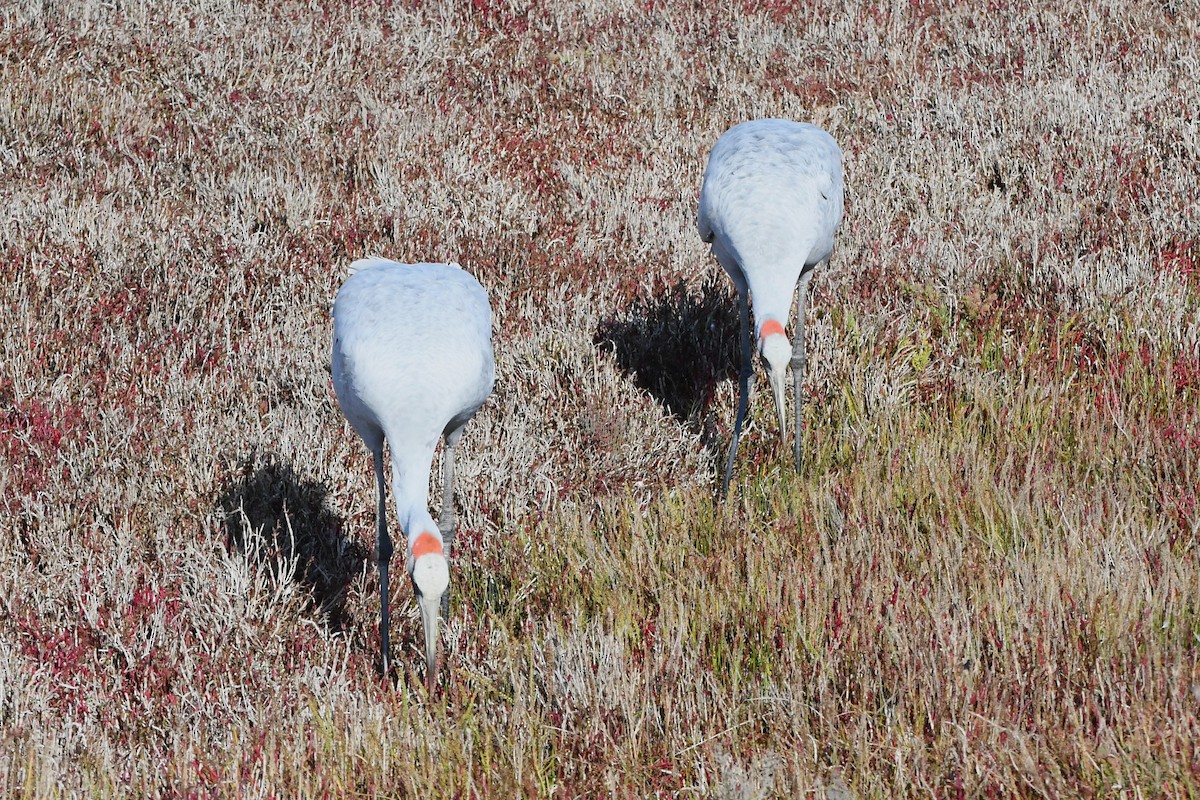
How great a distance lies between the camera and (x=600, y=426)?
15.1 feet

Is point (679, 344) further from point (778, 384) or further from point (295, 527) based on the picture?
point (295, 527)

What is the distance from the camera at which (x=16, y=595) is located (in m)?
3.46

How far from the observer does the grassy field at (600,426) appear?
2.78 metres

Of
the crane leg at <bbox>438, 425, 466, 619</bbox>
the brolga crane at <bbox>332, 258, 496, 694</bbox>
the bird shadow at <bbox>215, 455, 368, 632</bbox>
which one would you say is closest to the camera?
the brolga crane at <bbox>332, 258, 496, 694</bbox>

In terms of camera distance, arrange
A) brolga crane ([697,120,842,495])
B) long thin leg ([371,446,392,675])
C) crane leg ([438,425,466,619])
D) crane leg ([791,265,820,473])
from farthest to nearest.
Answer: crane leg ([791,265,820,473]), brolga crane ([697,120,842,495]), crane leg ([438,425,466,619]), long thin leg ([371,446,392,675])

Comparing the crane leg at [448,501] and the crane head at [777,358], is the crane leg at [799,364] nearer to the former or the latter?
the crane head at [777,358]

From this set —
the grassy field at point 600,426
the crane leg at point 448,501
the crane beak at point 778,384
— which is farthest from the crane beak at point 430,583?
the crane beak at point 778,384

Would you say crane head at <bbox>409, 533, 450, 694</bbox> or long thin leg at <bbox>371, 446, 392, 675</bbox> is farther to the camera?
long thin leg at <bbox>371, 446, 392, 675</bbox>

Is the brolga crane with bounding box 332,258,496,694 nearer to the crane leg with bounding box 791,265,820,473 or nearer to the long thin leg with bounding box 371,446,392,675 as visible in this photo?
the long thin leg with bounding box 371,446,392,675


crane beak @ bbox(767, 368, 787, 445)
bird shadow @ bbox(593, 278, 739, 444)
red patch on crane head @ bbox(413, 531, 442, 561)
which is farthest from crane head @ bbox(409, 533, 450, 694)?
bird shadow @ bbox(593, 278, 739, 444)

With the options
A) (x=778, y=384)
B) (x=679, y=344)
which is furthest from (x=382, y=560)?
(x=679, y=344)

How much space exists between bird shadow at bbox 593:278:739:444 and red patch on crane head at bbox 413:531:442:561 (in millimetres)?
2142

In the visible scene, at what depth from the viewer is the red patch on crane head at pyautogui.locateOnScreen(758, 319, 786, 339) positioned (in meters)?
3.87

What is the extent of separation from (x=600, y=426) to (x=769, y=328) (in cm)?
95
